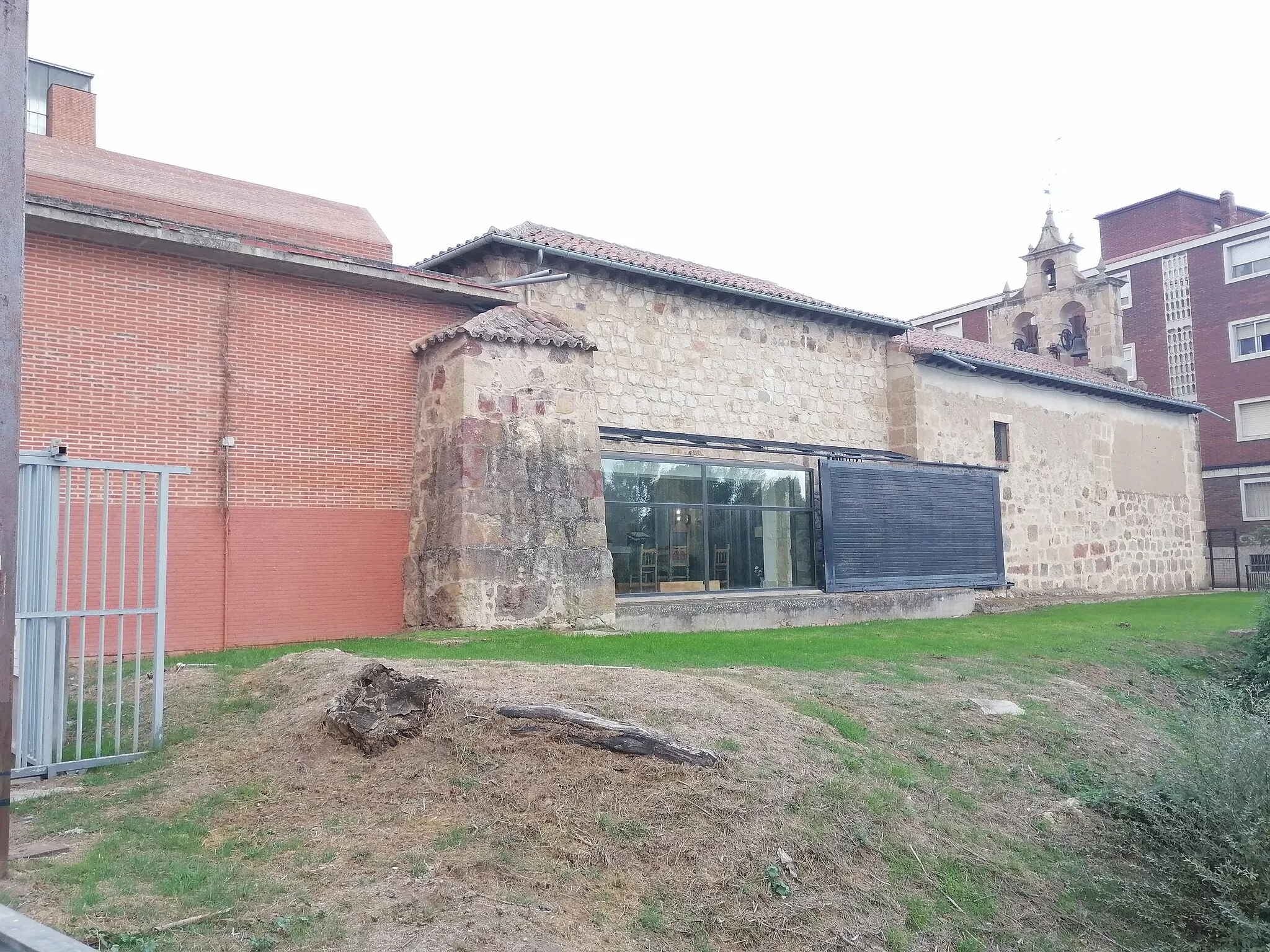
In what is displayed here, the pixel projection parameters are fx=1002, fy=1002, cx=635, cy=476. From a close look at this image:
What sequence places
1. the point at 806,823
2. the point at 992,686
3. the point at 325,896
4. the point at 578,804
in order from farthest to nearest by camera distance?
the point at 992,686, the point at 806,823, the point at 578,804, the point at 325,896

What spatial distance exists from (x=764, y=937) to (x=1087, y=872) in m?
2.93

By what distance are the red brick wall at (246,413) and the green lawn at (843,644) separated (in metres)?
0.91

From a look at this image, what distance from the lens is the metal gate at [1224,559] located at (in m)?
27.8

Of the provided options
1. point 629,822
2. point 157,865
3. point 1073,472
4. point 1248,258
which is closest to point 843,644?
point 629,822

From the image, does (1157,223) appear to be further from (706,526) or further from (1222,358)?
(706,526)

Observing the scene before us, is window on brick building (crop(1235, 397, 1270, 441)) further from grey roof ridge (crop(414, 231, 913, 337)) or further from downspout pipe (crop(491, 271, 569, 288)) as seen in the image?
downspout pipe (crop(491, 271, 569, 288))

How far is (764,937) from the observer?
4.98 meters

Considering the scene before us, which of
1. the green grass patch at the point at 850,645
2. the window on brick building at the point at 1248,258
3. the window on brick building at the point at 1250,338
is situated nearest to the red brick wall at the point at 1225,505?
the window on brick building at the point at 1250,338

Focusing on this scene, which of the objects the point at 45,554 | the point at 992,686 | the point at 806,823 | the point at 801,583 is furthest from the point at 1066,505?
the point at 45,554

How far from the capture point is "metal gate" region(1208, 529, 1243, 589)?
91.0 feet

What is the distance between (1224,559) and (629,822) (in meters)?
28.6

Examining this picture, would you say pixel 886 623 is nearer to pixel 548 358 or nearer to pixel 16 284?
pixel 548 358

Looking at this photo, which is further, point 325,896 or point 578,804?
point 578,804

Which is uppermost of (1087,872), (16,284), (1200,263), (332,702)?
(1200,263)
